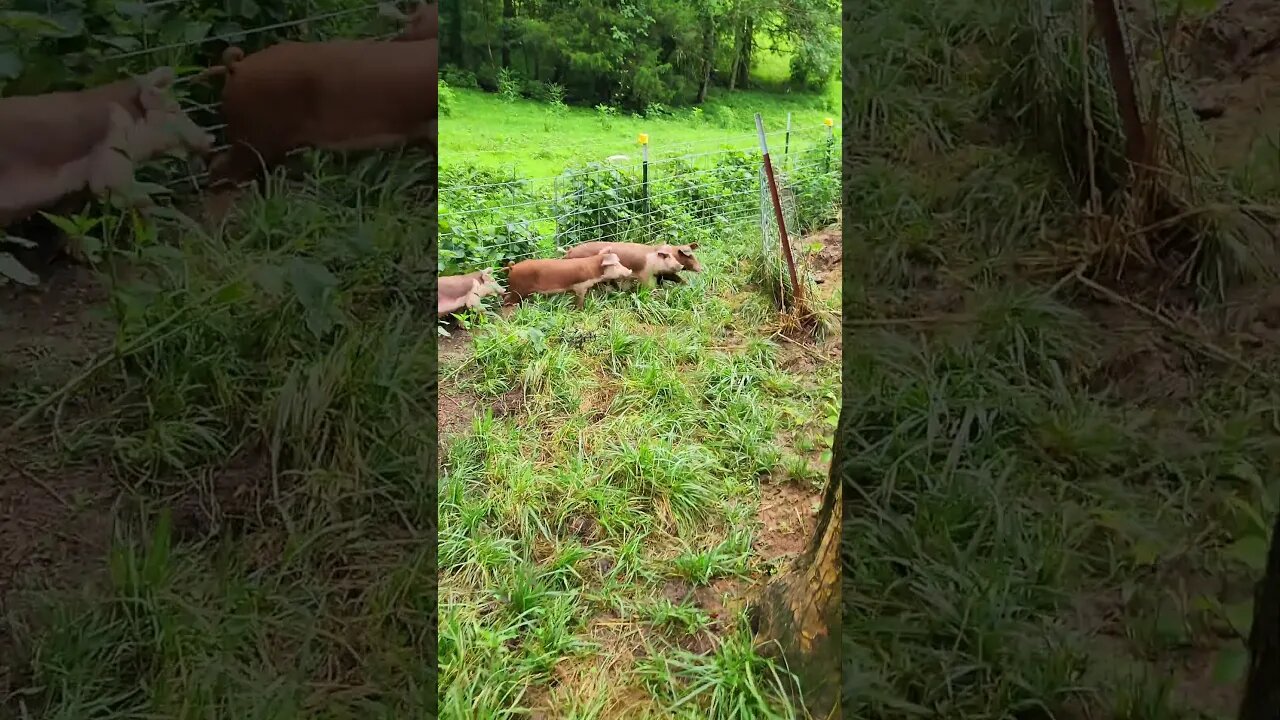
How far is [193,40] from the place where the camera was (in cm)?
140

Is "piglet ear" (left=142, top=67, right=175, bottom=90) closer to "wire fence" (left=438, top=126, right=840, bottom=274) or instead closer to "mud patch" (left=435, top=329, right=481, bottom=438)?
"wire fence" (left=438, top=126, right=840, bottom=274)

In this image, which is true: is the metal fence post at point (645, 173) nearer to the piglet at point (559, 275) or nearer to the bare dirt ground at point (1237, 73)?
the piglet at point (559, 275)

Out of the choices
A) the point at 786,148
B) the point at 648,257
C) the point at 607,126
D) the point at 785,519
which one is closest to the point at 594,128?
the point at 607,126

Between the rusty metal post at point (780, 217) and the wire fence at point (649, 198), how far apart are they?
0.06 ft

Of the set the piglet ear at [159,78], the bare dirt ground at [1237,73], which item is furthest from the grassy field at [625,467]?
the bare dirt ground at [1237,73]

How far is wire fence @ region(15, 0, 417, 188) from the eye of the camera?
1362mm

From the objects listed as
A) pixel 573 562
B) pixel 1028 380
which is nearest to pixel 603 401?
pixel 573 562

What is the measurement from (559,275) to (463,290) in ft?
0.58

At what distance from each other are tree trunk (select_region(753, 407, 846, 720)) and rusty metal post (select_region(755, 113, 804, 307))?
310mm

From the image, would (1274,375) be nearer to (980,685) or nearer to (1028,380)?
(1028,380)

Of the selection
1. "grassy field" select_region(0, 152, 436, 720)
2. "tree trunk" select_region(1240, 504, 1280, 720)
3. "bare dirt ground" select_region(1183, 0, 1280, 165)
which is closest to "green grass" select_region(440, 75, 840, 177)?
"grassy field" select_region(0, 152, 436, 720)

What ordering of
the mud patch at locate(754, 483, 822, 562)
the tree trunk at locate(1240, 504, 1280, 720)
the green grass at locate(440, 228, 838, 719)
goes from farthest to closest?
the mud patch at locate(754, 483, 822, 562), the green grass at locate(440, 228, 838, 719), the tree trunk at locate(1240, 504, 1280, 720)

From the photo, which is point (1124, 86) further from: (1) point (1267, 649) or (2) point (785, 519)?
(1) point (1267, 649)

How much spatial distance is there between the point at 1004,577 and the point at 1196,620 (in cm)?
24
